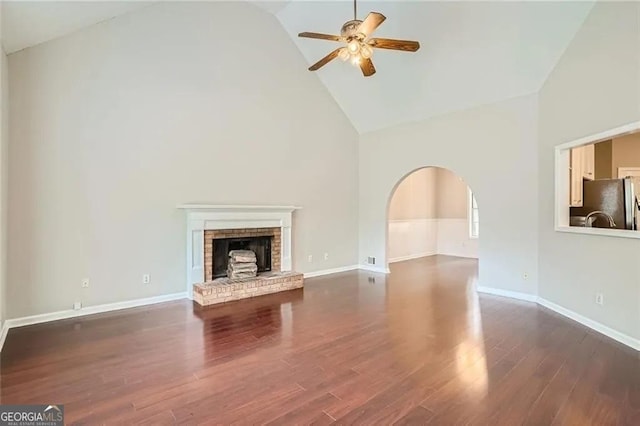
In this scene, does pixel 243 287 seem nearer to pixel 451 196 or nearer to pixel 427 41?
pixel 427 41

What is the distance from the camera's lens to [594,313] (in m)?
3.75

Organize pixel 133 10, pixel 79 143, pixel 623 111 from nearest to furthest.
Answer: pixel 623 111
pixel 79 143
pixel 133 10

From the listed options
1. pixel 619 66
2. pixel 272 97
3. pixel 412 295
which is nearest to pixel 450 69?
pixel 619 66

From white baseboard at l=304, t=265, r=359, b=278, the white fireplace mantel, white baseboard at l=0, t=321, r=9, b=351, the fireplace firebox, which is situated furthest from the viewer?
white baseboard at l=304, t=265, r=359, b=278

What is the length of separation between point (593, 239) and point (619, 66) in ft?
6.14

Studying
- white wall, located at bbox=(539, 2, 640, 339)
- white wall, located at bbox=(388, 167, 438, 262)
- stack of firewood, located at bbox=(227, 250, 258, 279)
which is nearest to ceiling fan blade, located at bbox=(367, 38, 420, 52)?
white wall, located at bbox=(539, 2, 640, 339)

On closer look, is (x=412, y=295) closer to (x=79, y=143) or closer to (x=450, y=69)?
(x=450, y=69)

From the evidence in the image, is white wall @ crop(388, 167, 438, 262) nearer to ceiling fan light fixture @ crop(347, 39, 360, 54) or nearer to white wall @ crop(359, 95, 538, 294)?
white wall @ crop(359, 95, 538, 294)

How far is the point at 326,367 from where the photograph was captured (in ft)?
9.30

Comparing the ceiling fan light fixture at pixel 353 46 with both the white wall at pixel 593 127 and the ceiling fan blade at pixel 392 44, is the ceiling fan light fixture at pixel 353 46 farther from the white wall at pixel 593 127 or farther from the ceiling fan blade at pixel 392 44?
the white wall at pixel 593 127

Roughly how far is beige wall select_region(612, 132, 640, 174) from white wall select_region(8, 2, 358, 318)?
634cm

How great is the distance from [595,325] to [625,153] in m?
5.17

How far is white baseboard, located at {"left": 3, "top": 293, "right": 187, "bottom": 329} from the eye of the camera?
12.4 feet

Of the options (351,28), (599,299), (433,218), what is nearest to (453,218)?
(433,218)
